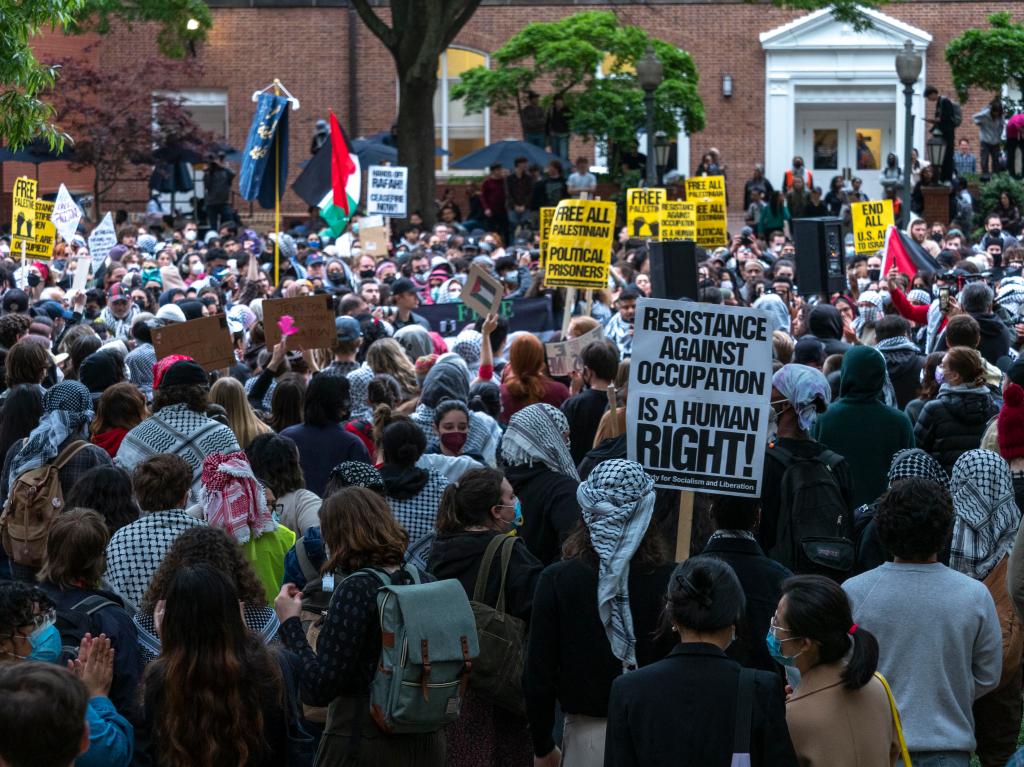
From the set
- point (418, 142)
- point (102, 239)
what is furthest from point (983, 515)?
point (418, 142)

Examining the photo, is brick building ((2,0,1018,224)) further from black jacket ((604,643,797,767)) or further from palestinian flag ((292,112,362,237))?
black jacket ((604,643,797,767))

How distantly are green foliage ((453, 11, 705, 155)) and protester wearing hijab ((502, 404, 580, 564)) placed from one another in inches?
959

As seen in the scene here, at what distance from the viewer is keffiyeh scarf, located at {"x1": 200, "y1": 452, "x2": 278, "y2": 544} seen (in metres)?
6.13

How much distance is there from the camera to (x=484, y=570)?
18.1 feet

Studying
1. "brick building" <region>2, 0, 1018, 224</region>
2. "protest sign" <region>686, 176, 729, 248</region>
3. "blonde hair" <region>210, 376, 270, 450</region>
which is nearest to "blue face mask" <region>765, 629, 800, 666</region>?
"blonde hair" <region>210, 376, 270, 450</region>

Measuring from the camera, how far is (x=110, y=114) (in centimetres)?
3269

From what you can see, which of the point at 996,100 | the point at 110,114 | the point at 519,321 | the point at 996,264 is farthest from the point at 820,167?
the point at 519,321

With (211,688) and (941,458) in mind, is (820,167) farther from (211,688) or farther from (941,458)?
(211,688)

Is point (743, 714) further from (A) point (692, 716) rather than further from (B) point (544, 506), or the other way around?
(B) point (544, 506)

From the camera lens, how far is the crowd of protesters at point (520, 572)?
14.4 ft

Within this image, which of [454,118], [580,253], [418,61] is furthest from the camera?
[454,118]

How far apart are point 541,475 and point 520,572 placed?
4.03ft

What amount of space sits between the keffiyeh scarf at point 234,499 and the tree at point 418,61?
22.4 m

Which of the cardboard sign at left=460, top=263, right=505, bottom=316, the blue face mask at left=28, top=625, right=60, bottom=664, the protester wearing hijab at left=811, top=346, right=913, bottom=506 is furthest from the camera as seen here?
the cardboard sign at left=460, top=263, right=505, bottom=316
